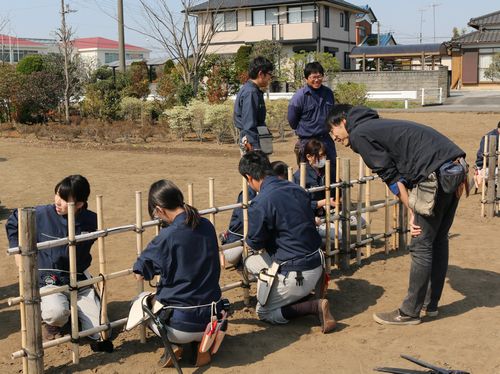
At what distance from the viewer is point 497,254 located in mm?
5984

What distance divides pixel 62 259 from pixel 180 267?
961 millimetres

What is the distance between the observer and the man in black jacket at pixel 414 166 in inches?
160

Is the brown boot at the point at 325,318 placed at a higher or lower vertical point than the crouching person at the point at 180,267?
lower

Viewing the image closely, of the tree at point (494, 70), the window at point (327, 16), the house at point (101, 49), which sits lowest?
the tree at point (494, 70)

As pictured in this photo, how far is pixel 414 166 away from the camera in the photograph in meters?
4.10

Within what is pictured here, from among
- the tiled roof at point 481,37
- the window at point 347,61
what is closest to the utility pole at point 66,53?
the window at point 347,61

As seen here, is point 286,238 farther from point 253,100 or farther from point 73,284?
point 253,100

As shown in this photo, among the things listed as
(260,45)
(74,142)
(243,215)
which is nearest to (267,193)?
(243,215)

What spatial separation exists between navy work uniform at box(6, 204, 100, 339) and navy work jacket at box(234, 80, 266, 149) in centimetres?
217

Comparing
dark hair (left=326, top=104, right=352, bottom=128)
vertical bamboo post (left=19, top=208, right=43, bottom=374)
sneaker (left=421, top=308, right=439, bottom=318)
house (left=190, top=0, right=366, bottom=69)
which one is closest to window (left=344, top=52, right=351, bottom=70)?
house (left=190, top=0, right=366, bottom=69)

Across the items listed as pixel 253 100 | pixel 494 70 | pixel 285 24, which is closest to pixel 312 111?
pixel 253 100

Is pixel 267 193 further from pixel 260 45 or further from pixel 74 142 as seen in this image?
pixel 260 45

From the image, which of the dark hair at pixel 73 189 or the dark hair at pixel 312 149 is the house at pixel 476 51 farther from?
the dark hair at pixel 73 189

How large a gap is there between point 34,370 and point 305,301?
5.95 ft
